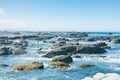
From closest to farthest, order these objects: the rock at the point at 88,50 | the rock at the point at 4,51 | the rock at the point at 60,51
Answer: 1. the rock at the point at 60,51
2. the rock at the point at 4,51
3. the rock at the point at 88,50

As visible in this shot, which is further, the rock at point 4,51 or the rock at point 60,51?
the rock at point 4,51

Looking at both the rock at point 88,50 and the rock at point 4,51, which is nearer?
the rock at point 4,51

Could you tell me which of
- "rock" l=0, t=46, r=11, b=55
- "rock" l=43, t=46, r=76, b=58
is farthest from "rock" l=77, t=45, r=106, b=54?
"rock" l=0, t=46, r=11, b=55

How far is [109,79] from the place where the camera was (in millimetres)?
22375

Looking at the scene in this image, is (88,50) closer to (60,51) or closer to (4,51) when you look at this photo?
(60,51)

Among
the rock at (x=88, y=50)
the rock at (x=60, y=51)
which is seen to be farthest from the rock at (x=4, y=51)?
the rock at (x=88, y=50)

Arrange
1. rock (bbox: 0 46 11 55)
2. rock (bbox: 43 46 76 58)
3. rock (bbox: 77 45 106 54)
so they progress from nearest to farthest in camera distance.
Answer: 1. rock (bbox: 43 46 76 58)
2. rock (bbox: 0 46 11 55)
3. rock (bbox: 77 45 106 54)

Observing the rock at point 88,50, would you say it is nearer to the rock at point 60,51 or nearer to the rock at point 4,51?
the rock at point 60,51

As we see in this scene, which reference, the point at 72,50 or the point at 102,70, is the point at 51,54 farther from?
the point at 102,70

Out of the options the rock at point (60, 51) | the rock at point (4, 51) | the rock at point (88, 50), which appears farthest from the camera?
the rock at point (88, 50)

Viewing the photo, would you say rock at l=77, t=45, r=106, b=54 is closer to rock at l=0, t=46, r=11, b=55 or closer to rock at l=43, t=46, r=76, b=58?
rock at l=43, t=46, r=76, b=58

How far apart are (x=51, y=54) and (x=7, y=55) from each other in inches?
407

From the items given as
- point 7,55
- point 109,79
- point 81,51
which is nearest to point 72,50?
point 81,51

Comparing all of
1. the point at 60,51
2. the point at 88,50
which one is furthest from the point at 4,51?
the point at 88,50
